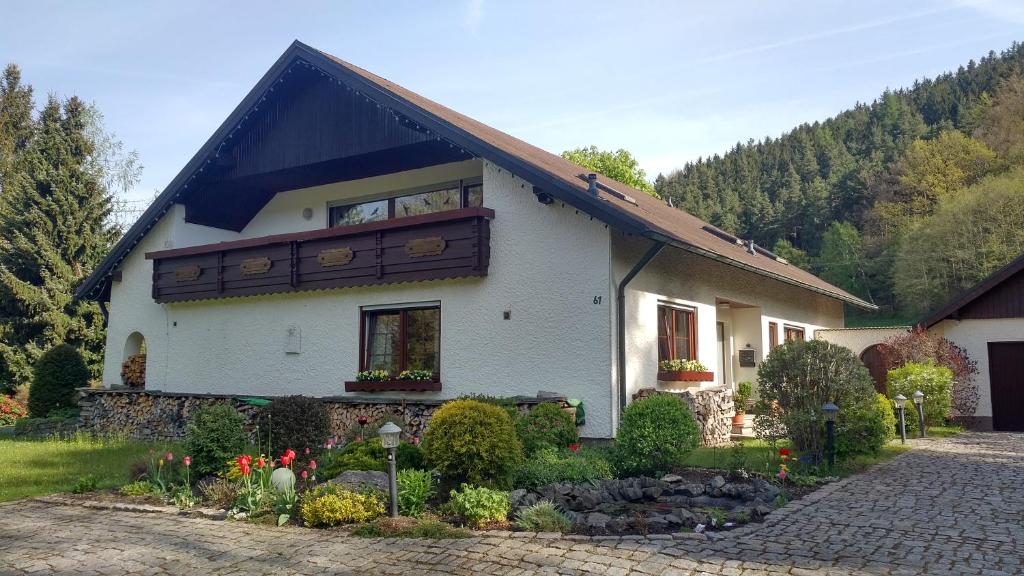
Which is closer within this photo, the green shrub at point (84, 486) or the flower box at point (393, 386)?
the green shrub at point (84, 486)

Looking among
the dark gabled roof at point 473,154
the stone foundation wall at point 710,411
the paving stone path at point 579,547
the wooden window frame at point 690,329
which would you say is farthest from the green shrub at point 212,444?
the wooden window frame at point 690,329

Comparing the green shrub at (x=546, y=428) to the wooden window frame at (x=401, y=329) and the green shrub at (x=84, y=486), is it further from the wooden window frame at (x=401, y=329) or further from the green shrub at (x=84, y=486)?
the green shrub at (x=84, y=486)

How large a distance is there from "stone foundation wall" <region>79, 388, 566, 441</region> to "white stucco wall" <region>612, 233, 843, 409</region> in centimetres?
329

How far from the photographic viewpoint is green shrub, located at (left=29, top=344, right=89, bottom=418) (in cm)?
1812

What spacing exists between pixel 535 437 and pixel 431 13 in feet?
18.3

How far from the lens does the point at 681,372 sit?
1202cm

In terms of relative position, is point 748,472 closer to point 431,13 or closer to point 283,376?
point 431,13

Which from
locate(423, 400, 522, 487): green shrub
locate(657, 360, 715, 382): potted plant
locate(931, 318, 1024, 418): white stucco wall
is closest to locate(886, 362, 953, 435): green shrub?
locate(931, 318, 1024, 418): white stucco wall

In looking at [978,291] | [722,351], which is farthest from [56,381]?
[978,291]

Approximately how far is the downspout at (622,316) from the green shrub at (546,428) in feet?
3.61

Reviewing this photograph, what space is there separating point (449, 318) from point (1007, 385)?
12.3m

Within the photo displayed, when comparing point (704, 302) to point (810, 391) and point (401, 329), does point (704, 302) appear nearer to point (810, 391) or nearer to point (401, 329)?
point (810, 391)

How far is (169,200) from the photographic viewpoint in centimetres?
1543

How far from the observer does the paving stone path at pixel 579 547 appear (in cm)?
510
